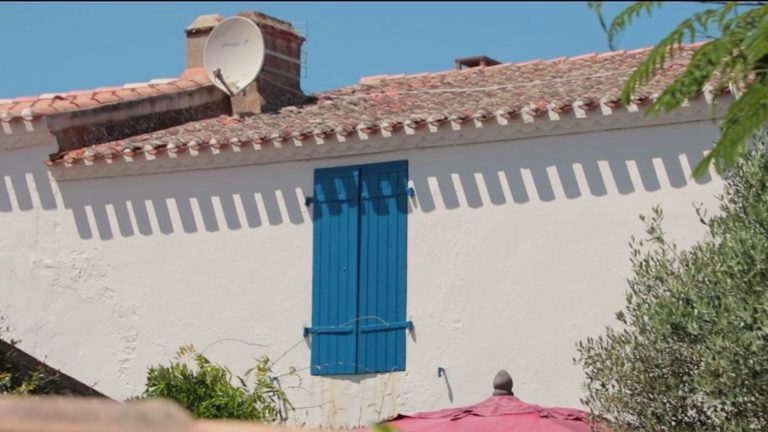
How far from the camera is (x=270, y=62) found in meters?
19.0

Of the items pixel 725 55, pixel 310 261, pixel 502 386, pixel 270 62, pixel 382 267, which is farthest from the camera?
pixel 270 62

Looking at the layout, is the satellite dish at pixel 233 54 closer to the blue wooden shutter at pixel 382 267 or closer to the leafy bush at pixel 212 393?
the blue wooden shutter at pixel 382 267

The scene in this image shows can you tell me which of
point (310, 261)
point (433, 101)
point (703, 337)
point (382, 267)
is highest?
point (433, 101)

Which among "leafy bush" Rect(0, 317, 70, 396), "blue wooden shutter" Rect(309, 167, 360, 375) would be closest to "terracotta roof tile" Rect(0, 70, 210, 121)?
"blue wooden shutter" Rect(309, 167, 360, 375)

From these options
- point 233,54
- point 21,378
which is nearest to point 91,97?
point 233,54

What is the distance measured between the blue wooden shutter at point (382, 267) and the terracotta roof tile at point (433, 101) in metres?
0.53

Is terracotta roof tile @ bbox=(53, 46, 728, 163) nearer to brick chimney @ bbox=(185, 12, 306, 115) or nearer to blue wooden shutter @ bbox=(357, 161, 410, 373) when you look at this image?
brick chimney @ bbox=(185, 12, 306, 115)

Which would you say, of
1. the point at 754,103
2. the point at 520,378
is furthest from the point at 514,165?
the point at 754,103

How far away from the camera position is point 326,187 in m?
15.7

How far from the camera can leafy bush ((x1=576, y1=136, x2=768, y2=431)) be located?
1106 centimetres

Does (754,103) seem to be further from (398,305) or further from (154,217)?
(154,217)

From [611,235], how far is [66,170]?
241 inches

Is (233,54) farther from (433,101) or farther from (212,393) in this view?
(212,393)

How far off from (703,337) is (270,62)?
8975 millimetres
